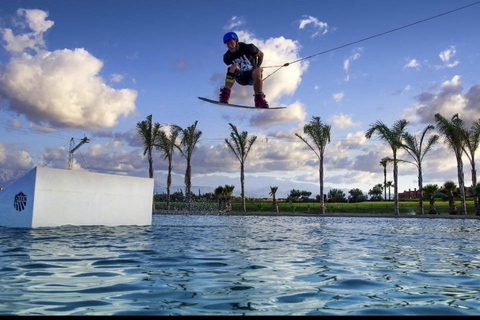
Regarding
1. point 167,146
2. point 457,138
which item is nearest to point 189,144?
point 167,146

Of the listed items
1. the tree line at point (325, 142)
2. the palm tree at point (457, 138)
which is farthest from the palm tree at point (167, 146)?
the palm tree at point (457, 138)

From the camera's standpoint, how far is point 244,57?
1021 cm

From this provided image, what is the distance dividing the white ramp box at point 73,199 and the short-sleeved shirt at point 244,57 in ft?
19.3

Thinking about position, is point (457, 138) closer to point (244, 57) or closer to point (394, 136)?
point (394, 136)

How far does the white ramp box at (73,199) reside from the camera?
1141 centimetres

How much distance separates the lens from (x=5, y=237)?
892 centimetres

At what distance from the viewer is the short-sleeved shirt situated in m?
10.1

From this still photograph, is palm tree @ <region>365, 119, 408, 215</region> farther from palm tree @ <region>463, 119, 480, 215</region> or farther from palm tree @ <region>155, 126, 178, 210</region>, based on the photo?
palm tree @ <region>155, 126, 178, 210</region>

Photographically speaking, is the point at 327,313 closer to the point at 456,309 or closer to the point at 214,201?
the point at 456,309

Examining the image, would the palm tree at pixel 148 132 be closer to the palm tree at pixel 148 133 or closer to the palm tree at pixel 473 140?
the palm tree at pixel 148 133

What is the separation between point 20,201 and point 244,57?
7591mm

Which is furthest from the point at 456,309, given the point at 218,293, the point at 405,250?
the point at 405,250

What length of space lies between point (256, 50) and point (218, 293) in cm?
755

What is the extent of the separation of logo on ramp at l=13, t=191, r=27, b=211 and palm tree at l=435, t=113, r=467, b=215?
2903cm
